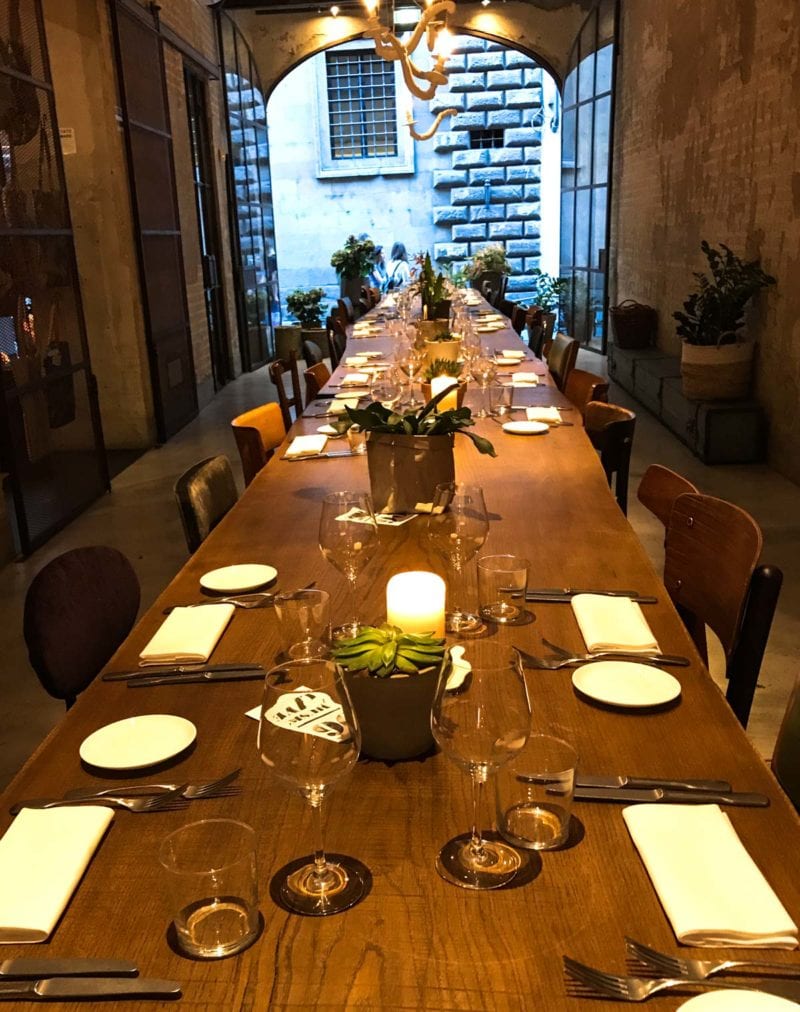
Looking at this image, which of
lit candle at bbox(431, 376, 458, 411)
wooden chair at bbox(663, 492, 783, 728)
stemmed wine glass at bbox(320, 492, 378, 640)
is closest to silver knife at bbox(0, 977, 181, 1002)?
stemmed wine glass at bbox(320, 492, 378, 640)

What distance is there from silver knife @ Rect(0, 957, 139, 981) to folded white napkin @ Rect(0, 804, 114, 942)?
0.16 ft

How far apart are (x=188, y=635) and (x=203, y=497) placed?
90cm

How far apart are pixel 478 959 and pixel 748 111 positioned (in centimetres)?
653

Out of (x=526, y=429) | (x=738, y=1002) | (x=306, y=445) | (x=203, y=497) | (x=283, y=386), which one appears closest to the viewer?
(x=738, y=1002)

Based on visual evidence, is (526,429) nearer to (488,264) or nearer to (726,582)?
(726,582)

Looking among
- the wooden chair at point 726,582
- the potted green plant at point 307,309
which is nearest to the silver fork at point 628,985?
the wooden chair at point 726,582

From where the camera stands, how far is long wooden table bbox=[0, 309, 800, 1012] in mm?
902

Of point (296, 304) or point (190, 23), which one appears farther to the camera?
point (296, 304)

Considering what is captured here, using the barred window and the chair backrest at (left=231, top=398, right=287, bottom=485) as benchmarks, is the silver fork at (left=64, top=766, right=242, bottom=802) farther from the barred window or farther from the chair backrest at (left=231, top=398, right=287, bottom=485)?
the barred window

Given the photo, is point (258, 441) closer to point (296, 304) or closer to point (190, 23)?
point (190, 23)

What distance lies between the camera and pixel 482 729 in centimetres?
106

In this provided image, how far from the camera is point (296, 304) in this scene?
1116 centimetres

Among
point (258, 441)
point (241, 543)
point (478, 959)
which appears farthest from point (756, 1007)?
point (258, 441)

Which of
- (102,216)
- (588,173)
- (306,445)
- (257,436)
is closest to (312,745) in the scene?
(306,445)
